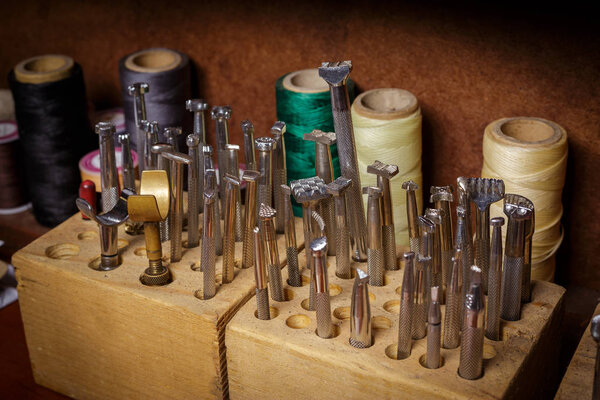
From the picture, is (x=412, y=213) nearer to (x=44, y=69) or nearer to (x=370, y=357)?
(x=370, y=357)

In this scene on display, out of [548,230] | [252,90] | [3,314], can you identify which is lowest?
[3,314]

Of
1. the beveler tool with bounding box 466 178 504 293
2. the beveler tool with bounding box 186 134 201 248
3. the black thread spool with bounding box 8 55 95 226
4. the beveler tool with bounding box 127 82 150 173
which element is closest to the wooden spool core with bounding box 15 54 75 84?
the black thread spool with bounding box 8 55 95 226

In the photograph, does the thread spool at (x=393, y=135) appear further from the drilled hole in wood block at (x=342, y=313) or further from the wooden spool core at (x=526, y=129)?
the drilled hole in wood block at (x=342, y=313)

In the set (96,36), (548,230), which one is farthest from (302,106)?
(96,36)

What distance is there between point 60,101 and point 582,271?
82 cm

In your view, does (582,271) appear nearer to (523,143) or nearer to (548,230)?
(548,230)

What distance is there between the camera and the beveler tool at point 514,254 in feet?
2.31

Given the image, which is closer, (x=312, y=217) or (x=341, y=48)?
(x=312, y=217)

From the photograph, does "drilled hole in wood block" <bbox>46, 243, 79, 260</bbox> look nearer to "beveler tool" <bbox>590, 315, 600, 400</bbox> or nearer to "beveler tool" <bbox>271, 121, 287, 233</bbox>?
"beveler tool" <bbox>271, 121, 287, 233</bbox>

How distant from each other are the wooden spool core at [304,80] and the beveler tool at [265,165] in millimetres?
238

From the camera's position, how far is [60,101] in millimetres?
1183

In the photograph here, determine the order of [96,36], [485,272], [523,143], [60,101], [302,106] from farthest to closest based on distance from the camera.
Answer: [96,36] → [60,101] → [302,106] → [523,143] → [485,272]

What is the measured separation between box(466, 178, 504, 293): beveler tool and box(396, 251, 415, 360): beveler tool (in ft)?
0.26

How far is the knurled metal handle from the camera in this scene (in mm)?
735
